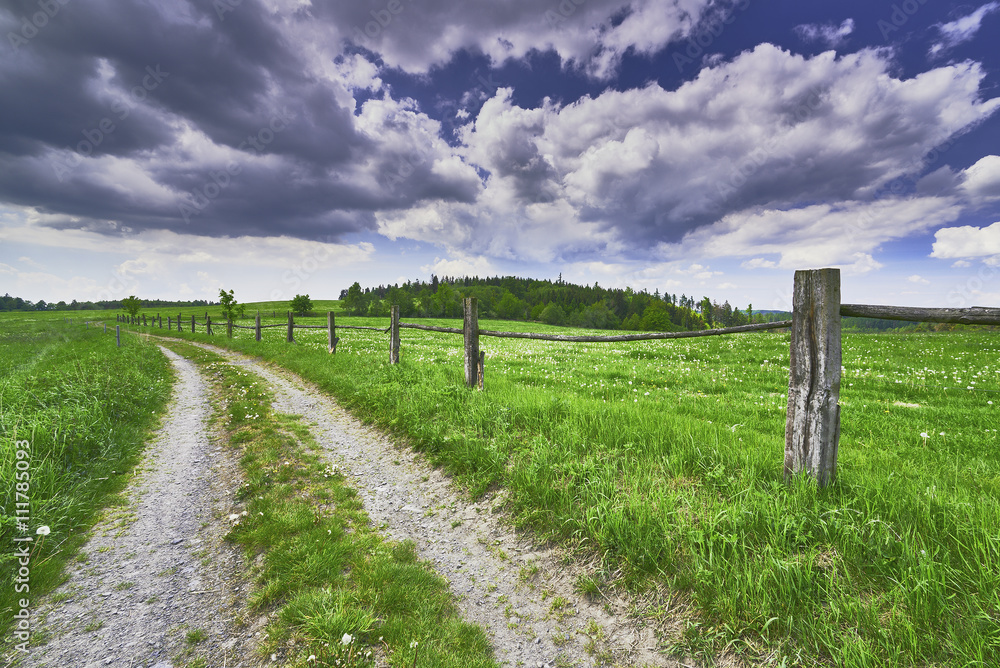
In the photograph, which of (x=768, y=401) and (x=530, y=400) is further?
(x=768, y=401)

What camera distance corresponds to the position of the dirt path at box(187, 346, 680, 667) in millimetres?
2670

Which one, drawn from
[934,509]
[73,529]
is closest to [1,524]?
[73,529]

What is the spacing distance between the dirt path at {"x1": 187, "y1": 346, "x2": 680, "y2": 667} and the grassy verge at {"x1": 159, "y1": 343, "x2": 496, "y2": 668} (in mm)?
204

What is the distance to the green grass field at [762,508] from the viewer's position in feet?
7.66

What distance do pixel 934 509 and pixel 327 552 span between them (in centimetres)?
560

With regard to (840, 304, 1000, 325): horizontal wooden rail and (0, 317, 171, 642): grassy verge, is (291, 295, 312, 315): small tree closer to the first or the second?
(0, 317, 171, 642): grassy verge

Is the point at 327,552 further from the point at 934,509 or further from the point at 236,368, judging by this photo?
the point at 236,368

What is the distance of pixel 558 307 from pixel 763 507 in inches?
4436

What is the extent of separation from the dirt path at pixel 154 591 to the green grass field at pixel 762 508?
2722 mm

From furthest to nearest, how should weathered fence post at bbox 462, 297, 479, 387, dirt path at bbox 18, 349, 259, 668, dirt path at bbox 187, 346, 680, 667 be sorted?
weathered fence post at bbox 462, 297, 479, 387 < dirt path at bbox 187, 346, 680, 667 < dirt path at bbox 18, 349, 259, 668

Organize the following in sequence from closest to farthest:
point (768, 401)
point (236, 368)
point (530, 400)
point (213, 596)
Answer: point (213, 596), point (530, 400), point (768, 401), point (236, 368)

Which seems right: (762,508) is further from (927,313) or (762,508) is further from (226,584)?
(226,584)

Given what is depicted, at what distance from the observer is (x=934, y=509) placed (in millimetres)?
3098

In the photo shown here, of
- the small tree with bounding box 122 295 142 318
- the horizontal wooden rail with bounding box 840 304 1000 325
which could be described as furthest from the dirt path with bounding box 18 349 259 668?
the small tree with bounding box 122 295 142 318
